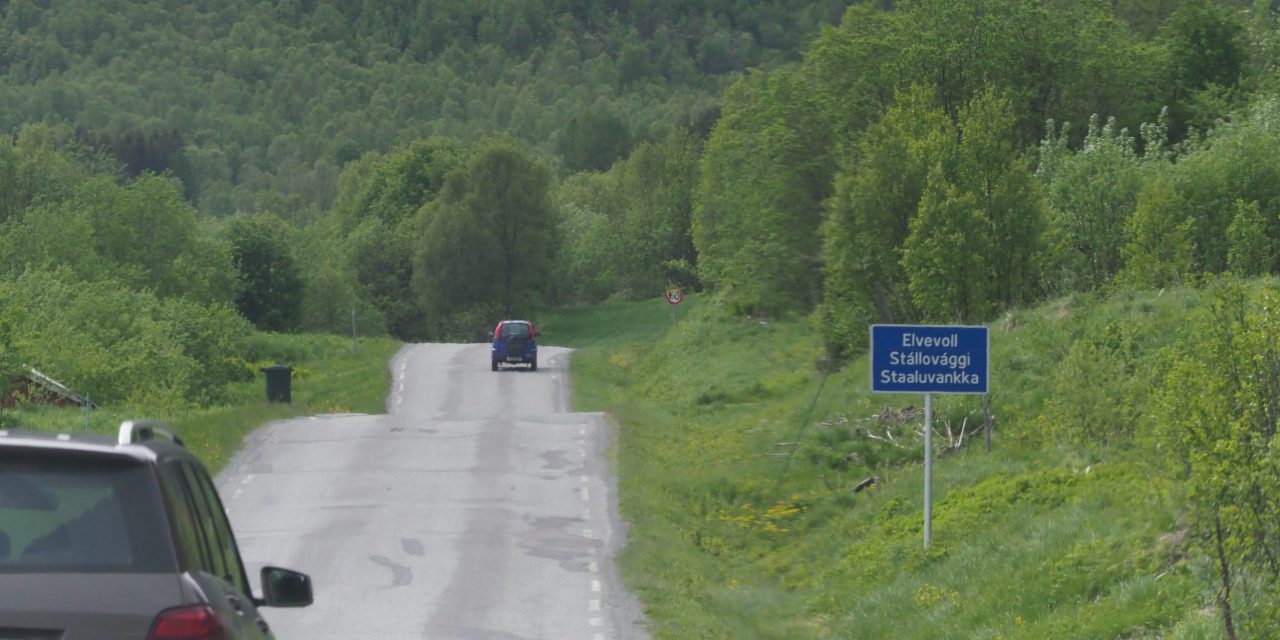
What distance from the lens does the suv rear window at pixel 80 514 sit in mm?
5562

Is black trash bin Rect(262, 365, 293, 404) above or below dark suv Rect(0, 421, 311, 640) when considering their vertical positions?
below

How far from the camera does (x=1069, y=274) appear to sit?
34.8 m

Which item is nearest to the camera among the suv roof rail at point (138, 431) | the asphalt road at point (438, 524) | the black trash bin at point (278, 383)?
the suv roof rail at point (138, 431)

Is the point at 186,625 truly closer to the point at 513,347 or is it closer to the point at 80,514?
the point at 80,514

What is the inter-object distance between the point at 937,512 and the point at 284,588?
45.1ft

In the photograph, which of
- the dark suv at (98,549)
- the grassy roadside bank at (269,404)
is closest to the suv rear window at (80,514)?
the dark suv at (98,549)

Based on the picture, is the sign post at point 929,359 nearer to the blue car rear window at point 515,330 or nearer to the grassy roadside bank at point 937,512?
the grassy roadside bank at point 937,512

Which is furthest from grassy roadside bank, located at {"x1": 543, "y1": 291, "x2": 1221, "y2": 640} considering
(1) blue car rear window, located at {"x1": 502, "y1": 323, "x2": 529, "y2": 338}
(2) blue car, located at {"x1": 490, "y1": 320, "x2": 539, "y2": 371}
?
(1) blue car rear window, located at {"x1": 502, "y1": 323, "x2": 529, "y2": 338}

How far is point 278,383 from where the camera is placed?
130 ft

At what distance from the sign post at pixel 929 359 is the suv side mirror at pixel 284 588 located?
1201 cm

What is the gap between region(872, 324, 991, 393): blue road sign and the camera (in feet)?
62.1

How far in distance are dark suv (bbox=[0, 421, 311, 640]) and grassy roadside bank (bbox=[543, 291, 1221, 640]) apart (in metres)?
8.45

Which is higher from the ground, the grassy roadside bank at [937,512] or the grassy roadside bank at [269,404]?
the grassy roadside bank at [937,512]

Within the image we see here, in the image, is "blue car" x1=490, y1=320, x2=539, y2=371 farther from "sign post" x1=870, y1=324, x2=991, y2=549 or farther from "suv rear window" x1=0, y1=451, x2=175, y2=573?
"suv rear window" x1=0, y1=451, x2=175, y2=573
